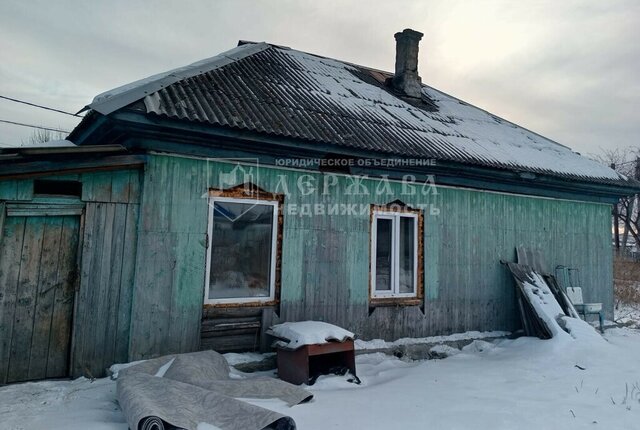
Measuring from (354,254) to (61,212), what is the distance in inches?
144

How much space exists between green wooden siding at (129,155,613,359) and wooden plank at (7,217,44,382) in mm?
951

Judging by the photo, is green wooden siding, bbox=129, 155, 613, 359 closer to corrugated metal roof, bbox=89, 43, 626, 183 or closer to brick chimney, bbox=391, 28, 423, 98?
corrugated metal roof, bbox=89, 43, 626, 183

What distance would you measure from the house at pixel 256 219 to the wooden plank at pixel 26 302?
1 centimetres

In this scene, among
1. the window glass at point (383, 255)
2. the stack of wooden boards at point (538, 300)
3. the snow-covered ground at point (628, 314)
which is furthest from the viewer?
the snow-covered ground at point (628, 314)

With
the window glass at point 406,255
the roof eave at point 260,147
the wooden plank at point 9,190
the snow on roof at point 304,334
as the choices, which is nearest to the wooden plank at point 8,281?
the wooden plank at point 9,190

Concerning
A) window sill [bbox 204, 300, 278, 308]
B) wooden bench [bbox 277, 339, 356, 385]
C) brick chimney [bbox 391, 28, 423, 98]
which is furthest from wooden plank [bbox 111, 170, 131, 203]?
brick chimney [bbox 391, 28, 423, 98]

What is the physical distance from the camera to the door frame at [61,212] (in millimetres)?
4117

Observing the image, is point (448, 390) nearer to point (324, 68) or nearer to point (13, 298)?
point (13, 298)

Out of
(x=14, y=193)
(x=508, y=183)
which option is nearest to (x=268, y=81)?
(x=14, y=193)

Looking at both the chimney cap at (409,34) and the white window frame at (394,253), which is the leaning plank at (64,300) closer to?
the white window frame at (394,253)

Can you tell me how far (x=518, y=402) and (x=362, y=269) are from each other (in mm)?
2544

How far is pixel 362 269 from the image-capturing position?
6.09m

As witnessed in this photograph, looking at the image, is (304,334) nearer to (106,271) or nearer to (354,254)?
(354,254)

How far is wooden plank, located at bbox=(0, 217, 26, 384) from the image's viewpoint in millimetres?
4098
